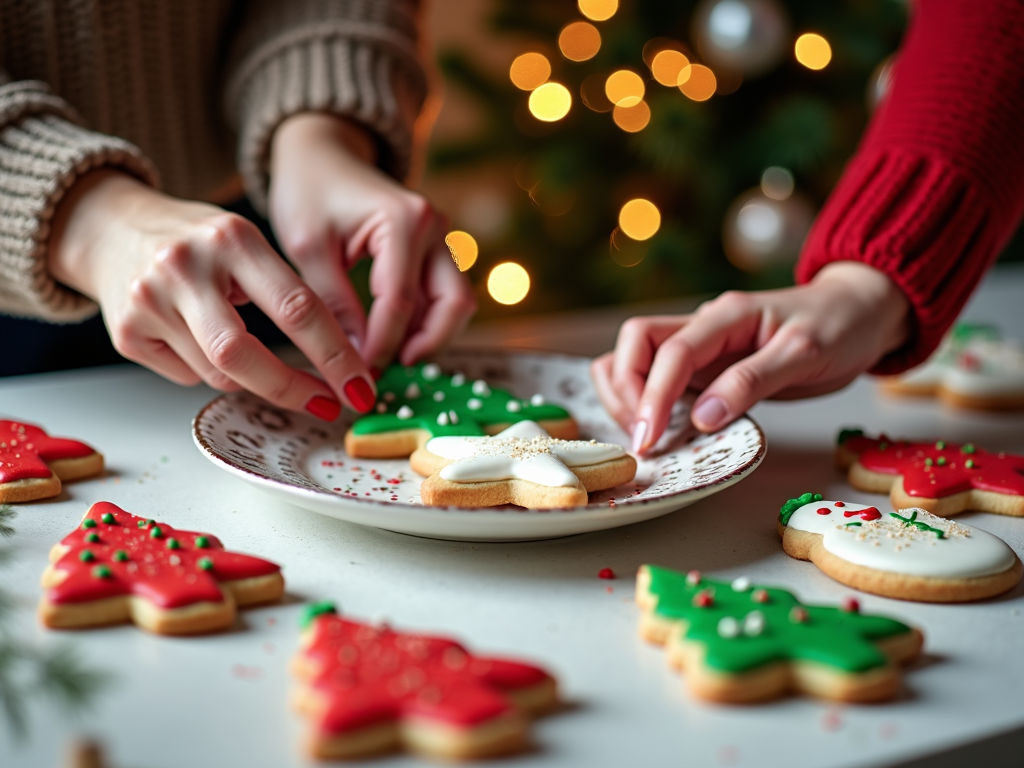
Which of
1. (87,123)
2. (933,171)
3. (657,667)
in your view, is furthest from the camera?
(87,123)

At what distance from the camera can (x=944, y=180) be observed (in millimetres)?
1165

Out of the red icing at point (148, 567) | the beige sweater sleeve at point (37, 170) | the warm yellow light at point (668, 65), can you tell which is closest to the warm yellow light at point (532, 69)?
the warm yellow light at point (668, 65)

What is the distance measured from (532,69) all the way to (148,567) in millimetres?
2192

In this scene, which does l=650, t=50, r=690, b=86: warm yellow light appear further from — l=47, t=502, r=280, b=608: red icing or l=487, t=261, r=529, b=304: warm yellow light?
l=47, t=502, r=280, b=608: red icing

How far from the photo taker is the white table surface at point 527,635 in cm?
60

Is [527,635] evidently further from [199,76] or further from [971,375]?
[199,76]

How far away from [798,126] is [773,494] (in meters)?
1.67

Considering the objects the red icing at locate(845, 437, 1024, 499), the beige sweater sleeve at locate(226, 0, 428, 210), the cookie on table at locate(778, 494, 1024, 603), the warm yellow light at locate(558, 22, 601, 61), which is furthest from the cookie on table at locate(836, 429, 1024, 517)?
the warm yellow light at locate(558, 22, 601, 61)

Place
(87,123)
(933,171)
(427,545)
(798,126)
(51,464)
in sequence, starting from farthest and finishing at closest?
(798,126)
(87,123)
(933,171)
(51,464)
(427,545)

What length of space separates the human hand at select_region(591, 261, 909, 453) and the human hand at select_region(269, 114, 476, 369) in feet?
0.78

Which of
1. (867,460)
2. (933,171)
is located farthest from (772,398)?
(933,171)

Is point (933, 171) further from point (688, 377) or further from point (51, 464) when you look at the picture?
point (51, 464)

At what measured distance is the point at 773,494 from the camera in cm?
106

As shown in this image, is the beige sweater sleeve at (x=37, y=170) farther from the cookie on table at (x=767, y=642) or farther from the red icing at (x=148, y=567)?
the cookie on table at (x=767, y=642)
